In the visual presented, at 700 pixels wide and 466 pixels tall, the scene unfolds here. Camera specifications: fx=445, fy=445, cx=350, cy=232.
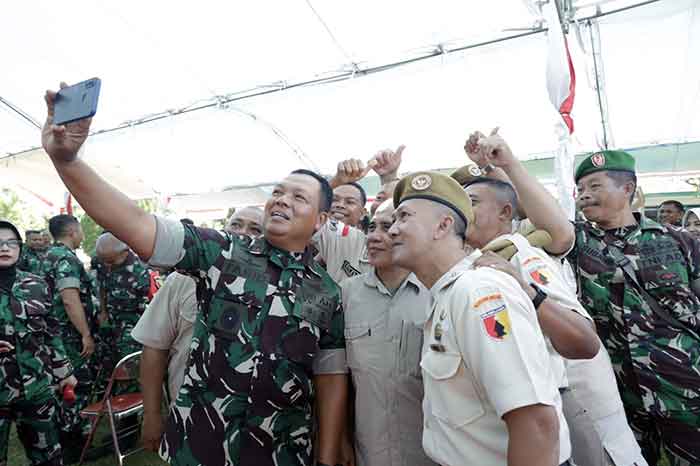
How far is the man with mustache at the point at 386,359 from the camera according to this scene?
1873 millimetres

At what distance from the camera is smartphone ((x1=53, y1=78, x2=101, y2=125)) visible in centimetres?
128

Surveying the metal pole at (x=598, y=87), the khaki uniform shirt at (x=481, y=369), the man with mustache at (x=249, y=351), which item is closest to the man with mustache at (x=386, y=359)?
the man with mustache at (x=249, y=351)

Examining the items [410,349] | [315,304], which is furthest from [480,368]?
[315,304]

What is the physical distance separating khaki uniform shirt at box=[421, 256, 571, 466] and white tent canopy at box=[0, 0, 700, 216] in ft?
18.6

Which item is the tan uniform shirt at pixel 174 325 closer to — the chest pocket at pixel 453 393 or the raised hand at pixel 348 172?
the raised hand at pixel 348 172

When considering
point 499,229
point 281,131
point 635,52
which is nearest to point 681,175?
point 635,52

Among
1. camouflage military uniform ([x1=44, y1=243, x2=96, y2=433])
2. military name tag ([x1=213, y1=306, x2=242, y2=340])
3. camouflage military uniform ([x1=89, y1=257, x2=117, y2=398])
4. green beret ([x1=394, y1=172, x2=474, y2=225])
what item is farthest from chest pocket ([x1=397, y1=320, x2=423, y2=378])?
camouflage military uniform ([x1=89, y1=257, x2=117, y2=398])

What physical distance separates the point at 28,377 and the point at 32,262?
9.02 feet

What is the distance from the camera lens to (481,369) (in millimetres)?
1217

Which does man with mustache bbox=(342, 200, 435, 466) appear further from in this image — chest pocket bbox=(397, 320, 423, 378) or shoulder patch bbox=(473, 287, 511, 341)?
shoulder patch bbox=(473, 287, 511, 341)

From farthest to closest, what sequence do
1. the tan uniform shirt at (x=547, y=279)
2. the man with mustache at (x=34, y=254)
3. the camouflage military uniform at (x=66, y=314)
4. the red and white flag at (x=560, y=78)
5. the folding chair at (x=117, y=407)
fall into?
1. the man with mustache at (x=34, y=254)
2. the camouflage military uniform at (x=66, y=314)
3. the red and white flag at (x=560, y=78)
4. the folding chair at (x=117, y=407)
5. the tan uniform shirt at (x=547, y=279)

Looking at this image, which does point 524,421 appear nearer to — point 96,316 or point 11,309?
point 11,309

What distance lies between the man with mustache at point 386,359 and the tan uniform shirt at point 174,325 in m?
0.90

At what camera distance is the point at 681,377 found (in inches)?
95.0
